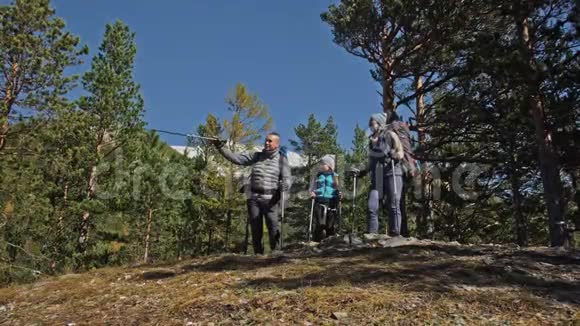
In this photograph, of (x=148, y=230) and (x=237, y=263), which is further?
(x=148, y=230)

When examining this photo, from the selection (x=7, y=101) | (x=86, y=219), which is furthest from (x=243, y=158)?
(x=86, y=219)

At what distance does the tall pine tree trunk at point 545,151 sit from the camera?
29.1 feet

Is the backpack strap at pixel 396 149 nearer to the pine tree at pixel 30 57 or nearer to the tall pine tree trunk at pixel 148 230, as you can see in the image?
the pine tree at pixel 30 57

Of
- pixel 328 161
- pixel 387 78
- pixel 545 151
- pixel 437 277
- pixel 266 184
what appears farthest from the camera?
pixel 387 78

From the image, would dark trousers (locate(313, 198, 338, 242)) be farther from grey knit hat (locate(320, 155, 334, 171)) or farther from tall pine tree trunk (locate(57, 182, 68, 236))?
tall pine tree trunk (locate(57, 182, 68, 236))

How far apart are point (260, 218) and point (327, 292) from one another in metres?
2.92

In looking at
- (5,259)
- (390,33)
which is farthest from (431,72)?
(5,259)

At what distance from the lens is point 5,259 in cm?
1452

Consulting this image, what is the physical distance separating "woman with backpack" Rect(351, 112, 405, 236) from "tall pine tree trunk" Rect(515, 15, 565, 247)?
4372 mm

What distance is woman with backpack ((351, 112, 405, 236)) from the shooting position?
231 inches

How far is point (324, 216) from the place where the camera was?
7.27 m

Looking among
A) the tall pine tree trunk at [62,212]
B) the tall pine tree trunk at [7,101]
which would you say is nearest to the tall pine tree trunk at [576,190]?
Result: the tall pine tree trunk at [7,101]

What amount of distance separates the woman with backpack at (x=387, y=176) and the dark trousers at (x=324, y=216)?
4.15 ft

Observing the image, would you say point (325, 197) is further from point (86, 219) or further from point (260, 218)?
point (86, 219)
